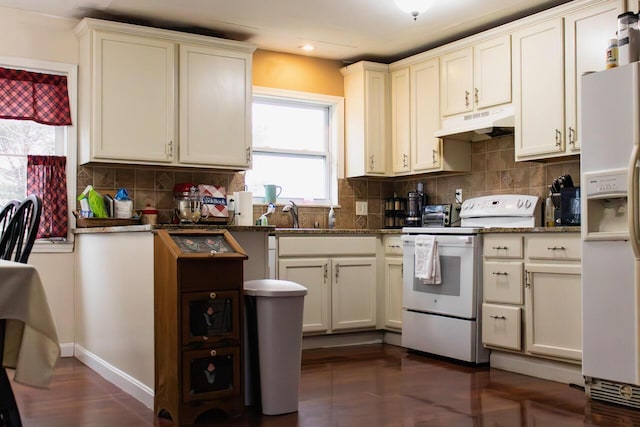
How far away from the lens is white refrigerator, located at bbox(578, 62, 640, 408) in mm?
3285

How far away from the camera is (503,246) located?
4238mm

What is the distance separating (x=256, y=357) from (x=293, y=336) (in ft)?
0.68

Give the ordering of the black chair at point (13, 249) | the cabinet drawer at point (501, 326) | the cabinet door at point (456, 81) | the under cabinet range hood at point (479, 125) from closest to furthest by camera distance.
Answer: the black chair at point (13, 249) → the cabinet drawer at point (501, 326) → the under cabinet range hood at point (479, 125) → the cabinet door at point (456, 81)

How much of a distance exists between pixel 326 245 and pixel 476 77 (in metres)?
1.61

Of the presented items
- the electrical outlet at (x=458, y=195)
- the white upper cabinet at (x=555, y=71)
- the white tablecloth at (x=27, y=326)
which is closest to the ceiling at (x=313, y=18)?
the white upper cabinet at (x=555, y=71)

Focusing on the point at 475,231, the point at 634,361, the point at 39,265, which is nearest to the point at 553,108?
the point at 475,231

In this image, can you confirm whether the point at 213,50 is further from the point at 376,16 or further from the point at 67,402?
the point at 67,402

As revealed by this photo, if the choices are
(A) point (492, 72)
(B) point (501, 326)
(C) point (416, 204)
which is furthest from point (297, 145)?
(B) point (501, 326)

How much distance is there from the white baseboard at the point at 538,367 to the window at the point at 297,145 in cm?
209

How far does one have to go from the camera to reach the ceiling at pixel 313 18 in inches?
178

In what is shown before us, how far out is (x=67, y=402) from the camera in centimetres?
339

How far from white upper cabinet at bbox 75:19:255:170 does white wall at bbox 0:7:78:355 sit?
12cm

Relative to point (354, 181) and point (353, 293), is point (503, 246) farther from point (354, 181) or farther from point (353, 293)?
point (354, 181)

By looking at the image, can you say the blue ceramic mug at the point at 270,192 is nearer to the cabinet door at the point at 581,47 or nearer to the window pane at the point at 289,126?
the window pane at the point at 289,126
